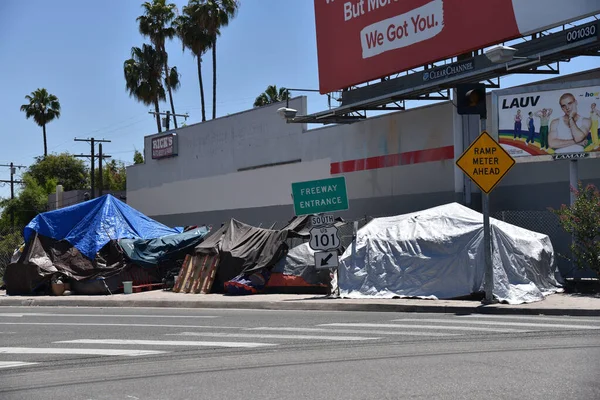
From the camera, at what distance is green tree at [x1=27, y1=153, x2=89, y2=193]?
271 feet

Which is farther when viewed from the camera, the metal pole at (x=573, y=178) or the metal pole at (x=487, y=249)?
the metal pole at (x=573, y=178)

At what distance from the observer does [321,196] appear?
20.5m

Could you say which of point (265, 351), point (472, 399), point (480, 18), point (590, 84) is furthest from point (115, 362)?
point (480, 18)

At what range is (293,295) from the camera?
2153 cm

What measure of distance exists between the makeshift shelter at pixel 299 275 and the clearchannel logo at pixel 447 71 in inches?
273

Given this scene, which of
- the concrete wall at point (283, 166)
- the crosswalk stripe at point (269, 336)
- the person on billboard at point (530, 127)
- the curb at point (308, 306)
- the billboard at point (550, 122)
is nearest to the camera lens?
the crosswalk stripe at point (269, 336)

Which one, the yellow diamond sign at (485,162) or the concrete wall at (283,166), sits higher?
the concrete wall at (283,166)

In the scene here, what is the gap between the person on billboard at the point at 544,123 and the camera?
21141 mm

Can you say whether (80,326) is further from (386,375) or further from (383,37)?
(383,37)

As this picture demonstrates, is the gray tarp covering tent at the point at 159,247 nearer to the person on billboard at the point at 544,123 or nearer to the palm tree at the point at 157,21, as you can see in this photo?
the person on billboard at the point at 544,123

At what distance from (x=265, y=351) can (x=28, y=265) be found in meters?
17.0

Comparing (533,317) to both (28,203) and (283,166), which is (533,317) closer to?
(283,166)

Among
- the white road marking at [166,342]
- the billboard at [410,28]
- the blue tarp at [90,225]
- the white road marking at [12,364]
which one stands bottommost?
the white road marking at [166,342]

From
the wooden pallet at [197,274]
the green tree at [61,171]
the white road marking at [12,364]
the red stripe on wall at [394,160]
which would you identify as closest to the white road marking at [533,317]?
the white road marking at [12,364]
